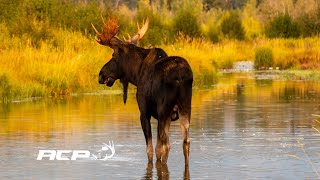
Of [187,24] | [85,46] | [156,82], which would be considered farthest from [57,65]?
[187,24]

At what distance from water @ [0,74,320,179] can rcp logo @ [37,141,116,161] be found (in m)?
0.15

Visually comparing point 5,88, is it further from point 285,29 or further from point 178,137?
point 285,29

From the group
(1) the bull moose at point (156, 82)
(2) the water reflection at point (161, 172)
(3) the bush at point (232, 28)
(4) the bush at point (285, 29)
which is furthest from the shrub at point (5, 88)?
(3) the bush at point (232, 28)

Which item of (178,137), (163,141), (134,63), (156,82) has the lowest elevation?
(178,137)

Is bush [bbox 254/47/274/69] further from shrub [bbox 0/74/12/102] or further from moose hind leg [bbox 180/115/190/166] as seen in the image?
moose hind leg [bbox 180/115/190/166]

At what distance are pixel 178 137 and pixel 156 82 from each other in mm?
3757

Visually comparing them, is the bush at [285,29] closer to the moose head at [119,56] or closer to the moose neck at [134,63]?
the moose head at [119,56]

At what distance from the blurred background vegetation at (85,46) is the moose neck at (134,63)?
12.1 m

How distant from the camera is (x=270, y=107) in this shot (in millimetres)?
25438

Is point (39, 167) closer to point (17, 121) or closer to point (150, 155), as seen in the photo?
point (150, 155)

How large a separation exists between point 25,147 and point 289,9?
66247mm

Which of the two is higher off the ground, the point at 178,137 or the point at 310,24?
the point at 310,24

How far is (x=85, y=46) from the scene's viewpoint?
35.3 meters

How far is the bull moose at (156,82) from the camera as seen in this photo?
1455cm
